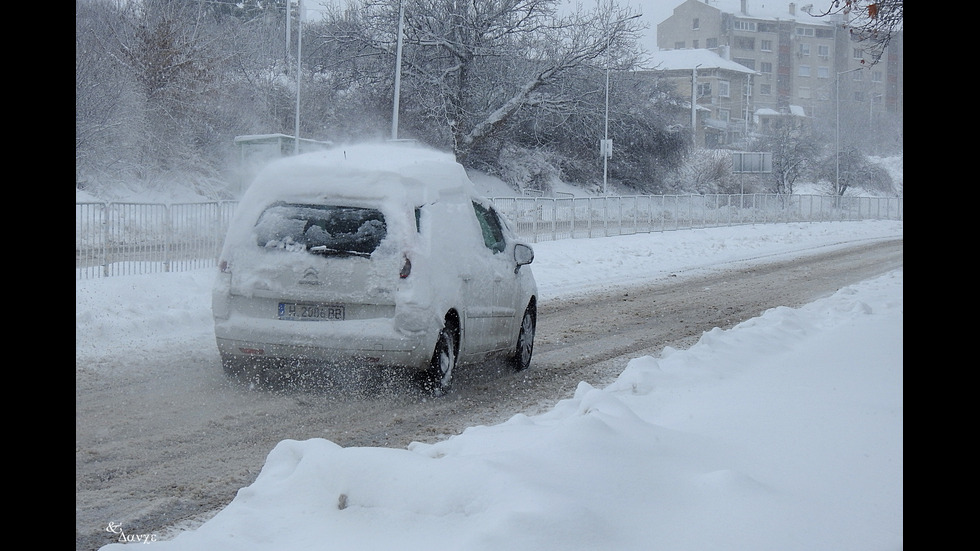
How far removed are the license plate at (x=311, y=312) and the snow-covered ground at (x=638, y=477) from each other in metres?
1.75

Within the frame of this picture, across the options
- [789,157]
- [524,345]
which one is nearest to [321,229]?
[524,345]

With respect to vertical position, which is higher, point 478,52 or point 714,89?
point 714,89

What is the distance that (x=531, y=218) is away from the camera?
1083 inches

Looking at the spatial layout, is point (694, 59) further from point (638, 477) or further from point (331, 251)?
point (638, 477)

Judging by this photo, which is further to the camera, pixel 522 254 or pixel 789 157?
pixel 789 157

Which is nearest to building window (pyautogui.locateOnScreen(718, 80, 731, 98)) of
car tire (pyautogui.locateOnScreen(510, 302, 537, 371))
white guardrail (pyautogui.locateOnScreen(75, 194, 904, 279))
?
white guardrail (pyautogui.locateOnScreen(75, 194, 904, 279))

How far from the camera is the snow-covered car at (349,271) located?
6.82m

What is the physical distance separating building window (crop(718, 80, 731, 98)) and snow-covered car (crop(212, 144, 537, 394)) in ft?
262

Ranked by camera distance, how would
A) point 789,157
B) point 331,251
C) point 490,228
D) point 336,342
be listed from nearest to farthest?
point 336,342
point 331,251
point 490,228
point 789,157

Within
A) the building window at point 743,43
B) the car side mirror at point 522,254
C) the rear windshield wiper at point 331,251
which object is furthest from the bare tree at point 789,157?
the rear windshield wiper at point 331,251

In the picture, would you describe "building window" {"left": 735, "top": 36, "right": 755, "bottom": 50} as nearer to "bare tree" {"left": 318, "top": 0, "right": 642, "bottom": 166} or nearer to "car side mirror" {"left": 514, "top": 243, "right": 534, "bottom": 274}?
"bare tree" {"left": 318, "top": 0, "right": 642, "bottom": 166}

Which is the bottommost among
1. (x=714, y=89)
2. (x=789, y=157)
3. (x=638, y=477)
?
(x=638, y=477)

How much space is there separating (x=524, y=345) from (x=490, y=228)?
46.2 inches
